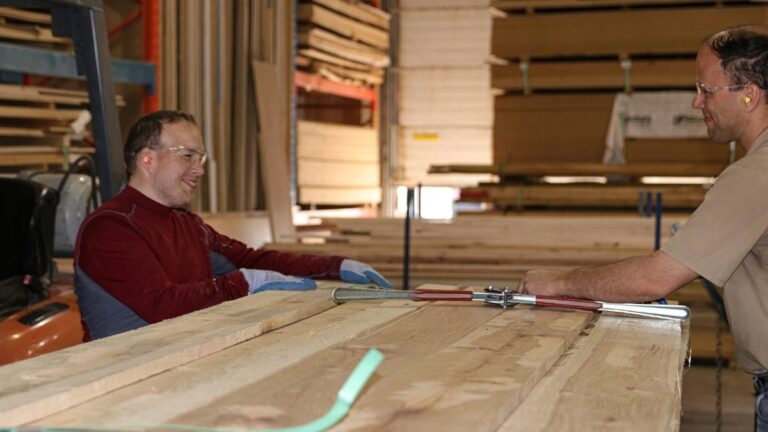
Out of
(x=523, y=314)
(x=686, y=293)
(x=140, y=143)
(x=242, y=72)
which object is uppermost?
(x=242, y=72)

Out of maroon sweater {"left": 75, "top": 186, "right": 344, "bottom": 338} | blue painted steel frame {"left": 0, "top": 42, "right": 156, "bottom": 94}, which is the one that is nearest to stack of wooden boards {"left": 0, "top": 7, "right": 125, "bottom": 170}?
blue painted steel frame {"left": 0, "top": 42, "right": 156, "bottom": 94}

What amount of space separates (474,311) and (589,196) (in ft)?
23.1

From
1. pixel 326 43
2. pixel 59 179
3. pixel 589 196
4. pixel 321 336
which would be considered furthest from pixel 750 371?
pixel 326 43

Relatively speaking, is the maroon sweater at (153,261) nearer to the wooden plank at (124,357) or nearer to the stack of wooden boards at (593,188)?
the wooden plank at (124,357)

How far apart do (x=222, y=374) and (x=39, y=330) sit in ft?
9.49

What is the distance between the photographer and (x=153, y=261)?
405 cm

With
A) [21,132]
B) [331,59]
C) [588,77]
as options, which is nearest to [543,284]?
[21,132]

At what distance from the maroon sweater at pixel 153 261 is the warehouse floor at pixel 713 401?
12.1ft

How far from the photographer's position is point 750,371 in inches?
143

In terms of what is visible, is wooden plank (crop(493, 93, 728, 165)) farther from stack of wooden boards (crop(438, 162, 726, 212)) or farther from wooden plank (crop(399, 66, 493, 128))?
wooden plank (crop(399, 66, 493, 128))

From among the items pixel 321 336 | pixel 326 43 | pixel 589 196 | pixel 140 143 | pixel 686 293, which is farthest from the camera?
pixel 326 43

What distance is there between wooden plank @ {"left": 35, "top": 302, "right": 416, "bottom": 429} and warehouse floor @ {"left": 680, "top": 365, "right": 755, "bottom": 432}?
4463mm

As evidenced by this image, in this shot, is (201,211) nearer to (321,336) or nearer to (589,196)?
(589,196)

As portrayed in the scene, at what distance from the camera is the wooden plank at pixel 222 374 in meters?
1.95
